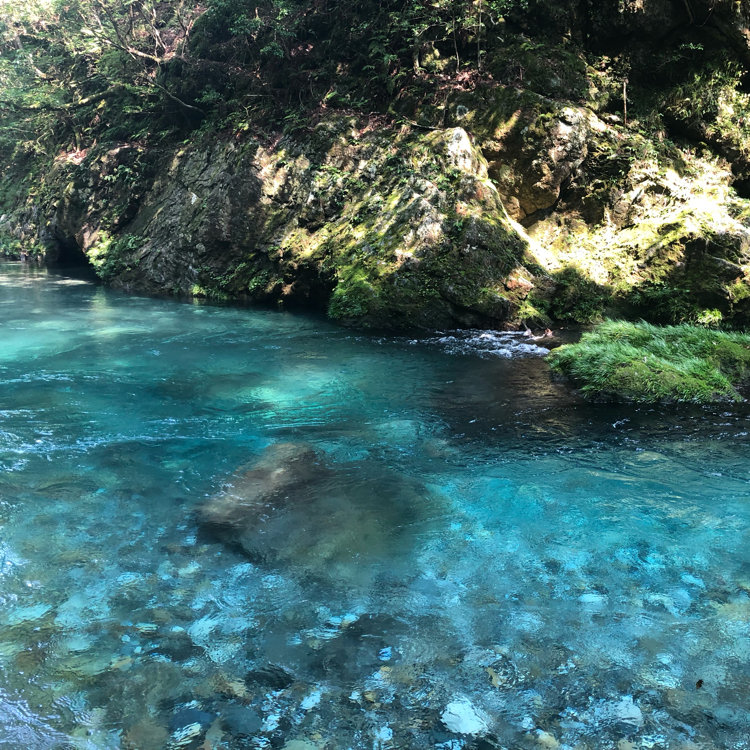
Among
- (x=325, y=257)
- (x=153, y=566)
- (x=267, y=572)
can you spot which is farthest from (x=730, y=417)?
(x=325, y=257)

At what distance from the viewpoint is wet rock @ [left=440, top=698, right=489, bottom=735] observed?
295 cm

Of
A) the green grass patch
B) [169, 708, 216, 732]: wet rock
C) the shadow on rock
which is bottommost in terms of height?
[169, 708, 216, 732]: wet rock

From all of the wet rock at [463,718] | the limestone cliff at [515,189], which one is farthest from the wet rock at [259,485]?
the limestone cliff at [515,189]

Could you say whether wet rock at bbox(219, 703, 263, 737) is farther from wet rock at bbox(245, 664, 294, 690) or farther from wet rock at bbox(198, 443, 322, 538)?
wet rock at bbox(198, 443, 322, 538)

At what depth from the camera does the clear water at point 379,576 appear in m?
3.02

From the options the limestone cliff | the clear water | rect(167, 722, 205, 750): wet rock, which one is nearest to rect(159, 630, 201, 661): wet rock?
the clear water

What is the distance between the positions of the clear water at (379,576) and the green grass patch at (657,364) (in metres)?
0.44

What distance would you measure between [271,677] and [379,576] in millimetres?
1125

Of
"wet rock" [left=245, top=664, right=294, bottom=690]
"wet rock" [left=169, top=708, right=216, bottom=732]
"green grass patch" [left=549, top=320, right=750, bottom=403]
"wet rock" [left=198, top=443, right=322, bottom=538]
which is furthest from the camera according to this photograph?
"green grass patch" [left=549, top=320, right=750, bottom=403]

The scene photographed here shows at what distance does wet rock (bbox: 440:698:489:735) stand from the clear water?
0.01 m

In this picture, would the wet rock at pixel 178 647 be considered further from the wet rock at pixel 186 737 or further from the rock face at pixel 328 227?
the rock face at pixel 328 227

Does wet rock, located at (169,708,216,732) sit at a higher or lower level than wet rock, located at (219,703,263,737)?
higher

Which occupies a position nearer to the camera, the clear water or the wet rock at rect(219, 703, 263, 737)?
the wet rock at rect(219, 703, 263, 737)

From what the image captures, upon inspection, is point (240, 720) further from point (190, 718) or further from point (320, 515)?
point (320, 515)
